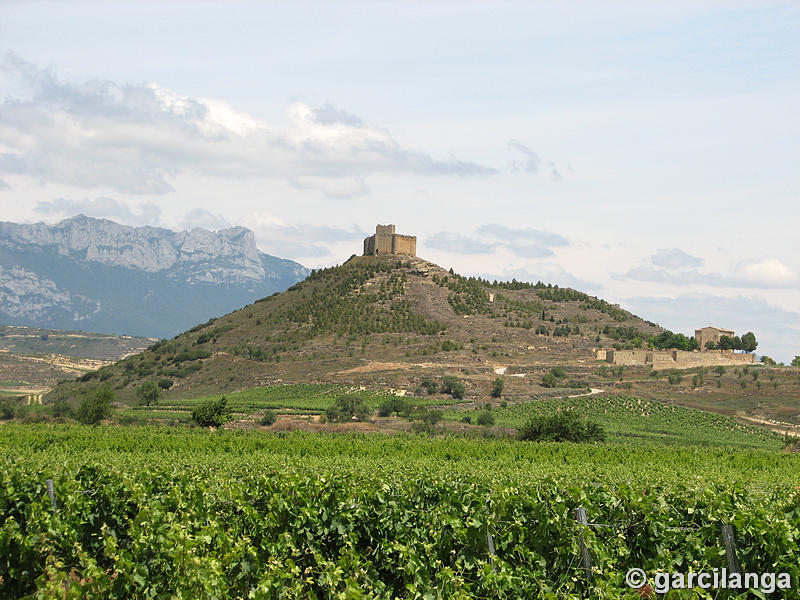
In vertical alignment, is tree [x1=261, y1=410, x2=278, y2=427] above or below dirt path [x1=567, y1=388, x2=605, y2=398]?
below

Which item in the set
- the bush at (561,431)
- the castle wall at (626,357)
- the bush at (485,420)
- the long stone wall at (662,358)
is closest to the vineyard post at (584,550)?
the bush at (561,431)

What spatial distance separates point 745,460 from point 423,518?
1016 inches

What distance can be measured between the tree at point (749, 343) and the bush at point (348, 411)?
59675mm

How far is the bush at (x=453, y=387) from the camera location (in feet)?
230

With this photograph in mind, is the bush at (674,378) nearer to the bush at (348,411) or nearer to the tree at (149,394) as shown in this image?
the bush at (348,411)

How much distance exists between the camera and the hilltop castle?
111 metres

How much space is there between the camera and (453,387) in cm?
7088

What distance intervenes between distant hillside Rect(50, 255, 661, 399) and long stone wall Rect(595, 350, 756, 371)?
Result: 3.24m

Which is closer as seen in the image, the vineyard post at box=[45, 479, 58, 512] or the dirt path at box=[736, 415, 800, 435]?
the vineyard post at box=[45, 479, 58, 512]

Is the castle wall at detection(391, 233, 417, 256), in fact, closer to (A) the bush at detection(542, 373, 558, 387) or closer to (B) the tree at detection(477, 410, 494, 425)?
(A) the bush at detection(542, 373, 558, 387)

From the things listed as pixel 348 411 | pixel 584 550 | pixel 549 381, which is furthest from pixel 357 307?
pixel 584 550

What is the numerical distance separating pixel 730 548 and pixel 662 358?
252 feet

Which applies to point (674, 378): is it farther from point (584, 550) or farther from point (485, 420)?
point (584, 550)

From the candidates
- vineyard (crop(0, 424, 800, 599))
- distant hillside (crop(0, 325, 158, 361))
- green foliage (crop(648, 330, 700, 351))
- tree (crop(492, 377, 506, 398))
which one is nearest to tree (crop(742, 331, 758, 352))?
green foliage (crop(648, 330, 700, 351))
